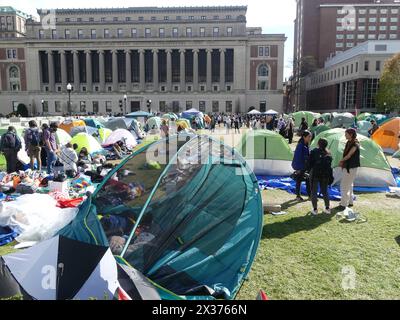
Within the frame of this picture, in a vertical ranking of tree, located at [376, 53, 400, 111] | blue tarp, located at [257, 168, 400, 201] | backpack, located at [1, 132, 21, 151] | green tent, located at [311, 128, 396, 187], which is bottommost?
blue tarp, located at [257, 168, 400, 201]

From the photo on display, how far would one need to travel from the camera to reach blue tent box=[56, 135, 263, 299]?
4012mm

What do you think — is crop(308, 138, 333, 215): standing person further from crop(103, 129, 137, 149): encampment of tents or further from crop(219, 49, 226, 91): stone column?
crop(219, 49, 226, 91): stone column

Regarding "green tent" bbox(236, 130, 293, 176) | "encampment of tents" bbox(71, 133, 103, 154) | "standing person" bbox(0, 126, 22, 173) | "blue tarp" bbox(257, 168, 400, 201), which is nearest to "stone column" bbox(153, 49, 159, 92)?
"encampment of tents" bbox(71, 133, 103, 154)

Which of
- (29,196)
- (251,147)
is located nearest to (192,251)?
(29,196)

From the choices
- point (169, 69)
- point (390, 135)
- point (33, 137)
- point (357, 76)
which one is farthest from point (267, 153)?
point (169, 69)

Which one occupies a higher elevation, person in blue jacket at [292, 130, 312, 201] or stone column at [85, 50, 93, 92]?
stone column at [85, 50, 93, 92]

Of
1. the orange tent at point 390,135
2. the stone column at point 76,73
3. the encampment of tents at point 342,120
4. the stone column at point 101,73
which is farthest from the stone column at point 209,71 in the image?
the orange tent at point 390,135

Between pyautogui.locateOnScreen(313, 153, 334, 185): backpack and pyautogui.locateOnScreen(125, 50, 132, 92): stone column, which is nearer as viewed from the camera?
pyautogui.locateOnScreen(313, 153, 334, 185): backpack

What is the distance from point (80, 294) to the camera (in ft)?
10.1

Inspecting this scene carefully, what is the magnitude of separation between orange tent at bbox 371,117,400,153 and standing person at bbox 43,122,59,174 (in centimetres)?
1488

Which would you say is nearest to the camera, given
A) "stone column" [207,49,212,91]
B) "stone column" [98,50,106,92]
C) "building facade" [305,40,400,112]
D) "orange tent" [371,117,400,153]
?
"orange tent" [371,117,400,153]

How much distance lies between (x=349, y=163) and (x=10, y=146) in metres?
9.83

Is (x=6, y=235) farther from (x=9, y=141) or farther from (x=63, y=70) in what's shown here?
(x=63, y=70)
